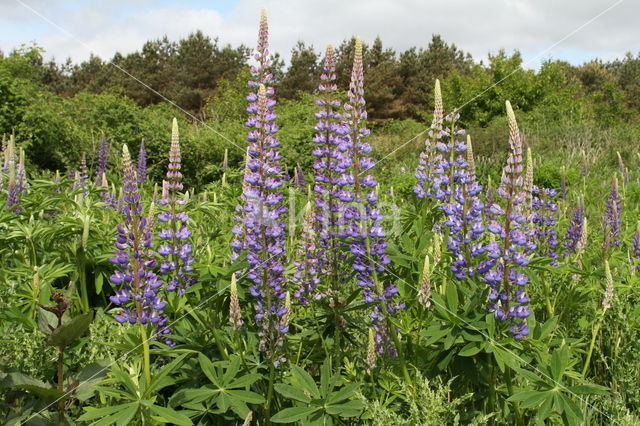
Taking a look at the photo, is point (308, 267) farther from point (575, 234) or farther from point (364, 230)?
point (575, 234)

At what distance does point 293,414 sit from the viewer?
2.19 metres

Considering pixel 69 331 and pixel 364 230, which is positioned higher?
pixel 364 230

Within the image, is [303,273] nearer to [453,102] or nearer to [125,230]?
[125,230]

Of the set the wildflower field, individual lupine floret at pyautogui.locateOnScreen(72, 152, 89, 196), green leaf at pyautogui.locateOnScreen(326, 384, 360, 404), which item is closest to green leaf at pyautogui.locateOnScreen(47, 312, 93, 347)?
the wildflower field

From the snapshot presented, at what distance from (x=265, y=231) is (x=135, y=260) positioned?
616mm

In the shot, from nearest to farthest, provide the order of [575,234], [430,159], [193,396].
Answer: [193,396] → [575,234] → [430,159]

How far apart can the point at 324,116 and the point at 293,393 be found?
1.41 meters

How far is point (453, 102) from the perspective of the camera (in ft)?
79.1

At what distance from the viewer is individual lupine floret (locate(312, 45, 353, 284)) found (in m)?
2.83

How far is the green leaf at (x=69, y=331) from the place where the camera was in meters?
2.00

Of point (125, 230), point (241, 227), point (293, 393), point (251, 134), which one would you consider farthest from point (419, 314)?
point (125, 230)

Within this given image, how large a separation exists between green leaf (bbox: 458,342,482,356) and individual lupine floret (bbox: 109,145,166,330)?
1269 mm

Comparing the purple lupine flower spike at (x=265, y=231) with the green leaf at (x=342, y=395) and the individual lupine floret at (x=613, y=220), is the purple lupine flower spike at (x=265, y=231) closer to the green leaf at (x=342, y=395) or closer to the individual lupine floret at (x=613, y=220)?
the green leaf at (x=342, y=395)

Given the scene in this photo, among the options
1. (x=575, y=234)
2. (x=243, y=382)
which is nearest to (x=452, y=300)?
(x=243, y=382)
